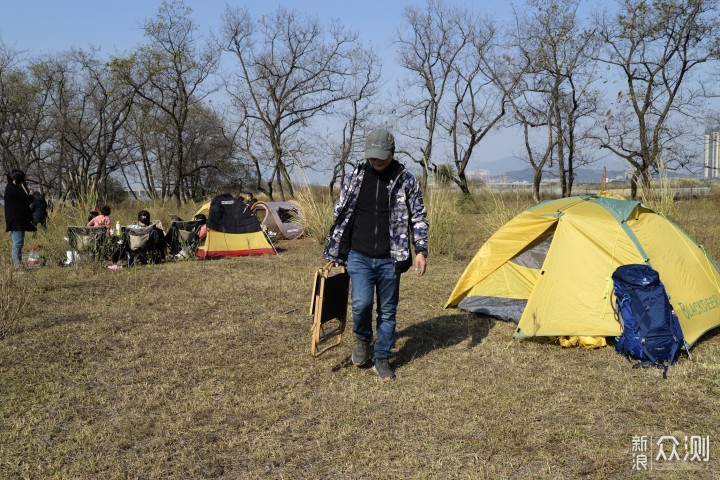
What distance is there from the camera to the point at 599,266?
5316mm

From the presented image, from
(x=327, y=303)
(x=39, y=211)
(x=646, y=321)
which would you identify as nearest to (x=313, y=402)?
(x=327, y=303)

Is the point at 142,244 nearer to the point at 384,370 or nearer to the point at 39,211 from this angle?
the point at 39,211

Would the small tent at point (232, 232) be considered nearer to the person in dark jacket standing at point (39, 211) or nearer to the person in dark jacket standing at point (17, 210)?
the person in dark jacket standing at point (17, 210)

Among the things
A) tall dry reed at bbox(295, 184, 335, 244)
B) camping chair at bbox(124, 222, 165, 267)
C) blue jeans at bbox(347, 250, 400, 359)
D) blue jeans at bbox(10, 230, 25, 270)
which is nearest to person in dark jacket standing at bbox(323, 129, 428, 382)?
blue jeans at bbox(347, 250, 400, 359)

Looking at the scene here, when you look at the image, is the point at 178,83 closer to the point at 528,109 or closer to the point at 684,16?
the point at 528,109

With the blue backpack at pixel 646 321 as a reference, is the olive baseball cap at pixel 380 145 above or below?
above

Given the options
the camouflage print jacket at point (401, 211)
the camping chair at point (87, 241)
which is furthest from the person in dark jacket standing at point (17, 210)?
the camouflage print jacket at point (401, 211)

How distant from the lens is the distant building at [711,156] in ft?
67.2

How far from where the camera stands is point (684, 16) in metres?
19.1

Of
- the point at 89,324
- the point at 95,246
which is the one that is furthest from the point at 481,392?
the point at 95,246

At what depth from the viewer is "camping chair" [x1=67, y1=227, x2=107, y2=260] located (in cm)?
927

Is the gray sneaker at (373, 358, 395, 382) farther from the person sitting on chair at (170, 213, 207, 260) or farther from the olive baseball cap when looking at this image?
the person sitting on chair at (170, 213, 207, 260)

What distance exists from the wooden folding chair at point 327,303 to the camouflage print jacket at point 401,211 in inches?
20.2

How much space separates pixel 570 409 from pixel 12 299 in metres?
5.64
